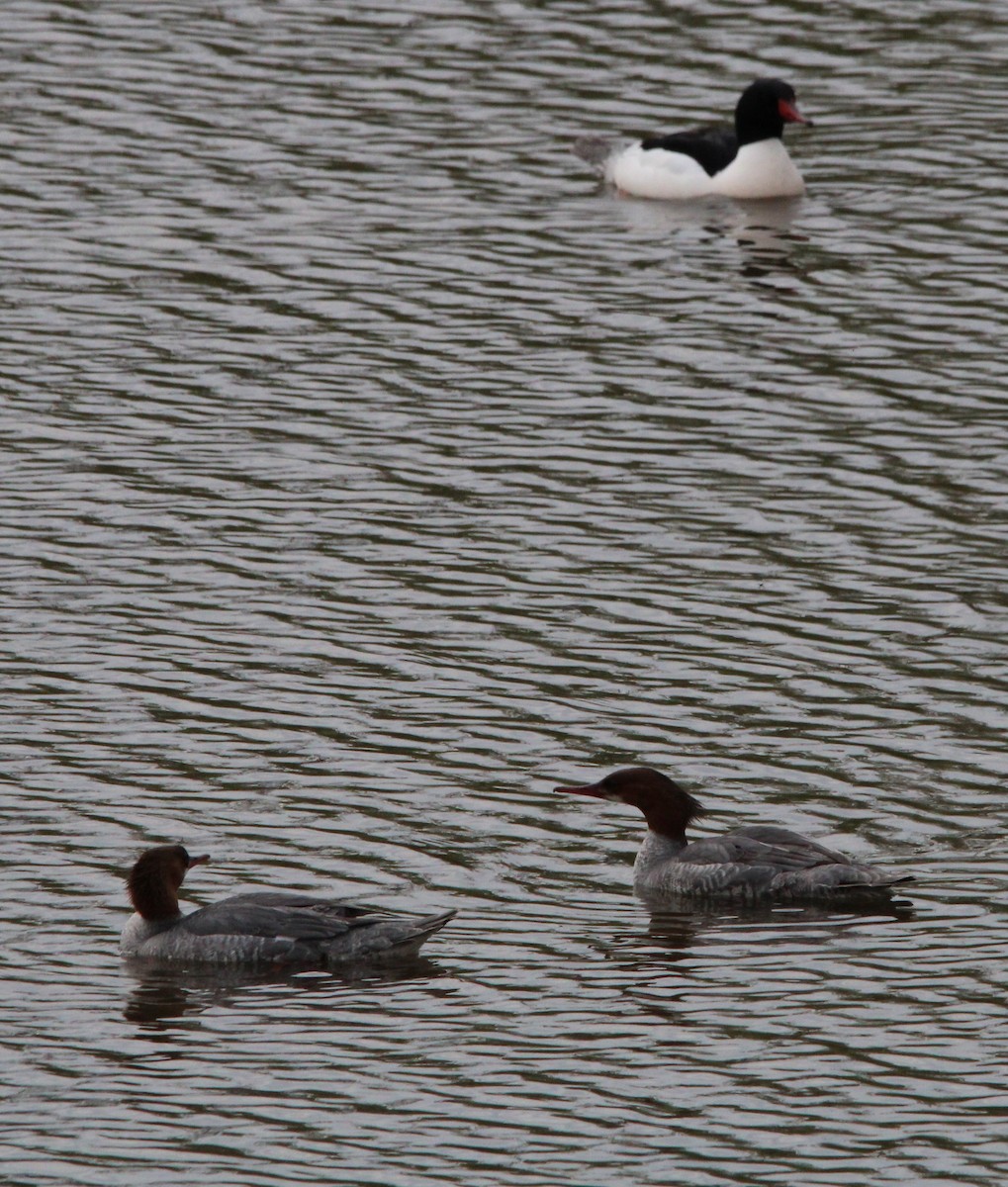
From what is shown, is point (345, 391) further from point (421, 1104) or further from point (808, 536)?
point (421, 1104)

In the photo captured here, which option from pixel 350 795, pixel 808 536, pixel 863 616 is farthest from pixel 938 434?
pixel 350 795

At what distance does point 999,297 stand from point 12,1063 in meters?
16.6

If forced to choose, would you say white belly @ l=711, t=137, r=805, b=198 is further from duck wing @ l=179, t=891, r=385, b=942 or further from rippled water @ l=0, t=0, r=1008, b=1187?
duck wing @ l=179, t=891, r=385, b=942

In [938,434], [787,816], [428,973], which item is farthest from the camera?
[938,434]

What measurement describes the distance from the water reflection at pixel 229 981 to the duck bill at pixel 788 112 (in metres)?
18.9

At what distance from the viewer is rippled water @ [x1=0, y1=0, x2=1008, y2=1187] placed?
13.2 metres

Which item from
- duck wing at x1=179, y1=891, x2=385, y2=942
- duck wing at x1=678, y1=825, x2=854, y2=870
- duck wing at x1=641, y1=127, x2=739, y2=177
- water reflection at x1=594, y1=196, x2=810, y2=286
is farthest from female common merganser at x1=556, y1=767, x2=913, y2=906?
duck wing at x1=641, y1=127, x2=739, y2=177

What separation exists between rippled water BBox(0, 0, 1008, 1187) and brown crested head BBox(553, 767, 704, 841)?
18.9 inches

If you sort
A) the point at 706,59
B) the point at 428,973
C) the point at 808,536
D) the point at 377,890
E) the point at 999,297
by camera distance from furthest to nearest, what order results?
the point at 706,59
the point at 999,297
the point at 808,536
the point at 377,890
the point at 428,973

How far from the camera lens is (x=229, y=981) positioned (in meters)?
14.9

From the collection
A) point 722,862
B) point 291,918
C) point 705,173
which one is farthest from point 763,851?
point 705,173

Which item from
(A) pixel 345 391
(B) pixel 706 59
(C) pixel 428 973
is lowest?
(C) pixel 428 973

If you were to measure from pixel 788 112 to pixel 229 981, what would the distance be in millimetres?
19228

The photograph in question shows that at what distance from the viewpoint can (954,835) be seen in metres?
16.2
